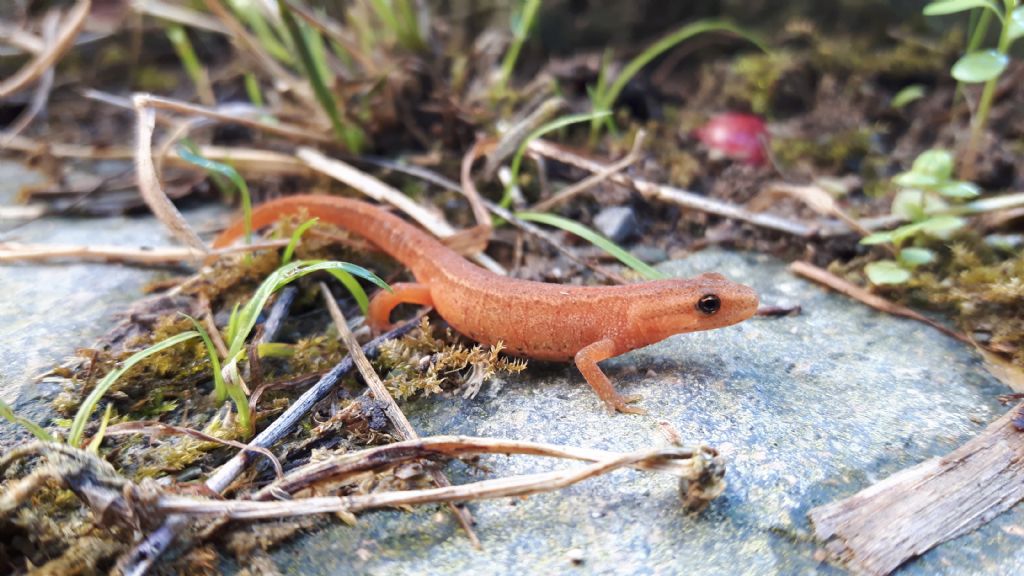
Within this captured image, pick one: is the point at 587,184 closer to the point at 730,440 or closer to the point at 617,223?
the point at 617,223

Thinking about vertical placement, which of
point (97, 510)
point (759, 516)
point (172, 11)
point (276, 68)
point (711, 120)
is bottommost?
point (759, 516)

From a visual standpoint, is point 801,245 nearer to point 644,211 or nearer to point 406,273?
point 644,211

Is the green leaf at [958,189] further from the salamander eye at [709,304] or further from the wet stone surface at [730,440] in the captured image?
the salamander eye at [709,304]

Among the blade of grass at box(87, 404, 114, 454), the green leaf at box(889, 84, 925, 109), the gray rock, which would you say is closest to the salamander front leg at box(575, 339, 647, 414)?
the gray rock

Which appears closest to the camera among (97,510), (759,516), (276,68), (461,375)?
(97,510)

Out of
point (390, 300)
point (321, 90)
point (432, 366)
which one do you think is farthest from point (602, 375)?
point (321, 90)

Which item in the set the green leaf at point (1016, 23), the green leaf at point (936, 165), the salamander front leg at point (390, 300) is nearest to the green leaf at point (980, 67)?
the green leaf at point (1016, 23)

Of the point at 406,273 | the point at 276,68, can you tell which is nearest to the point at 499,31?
the point at 276,68
